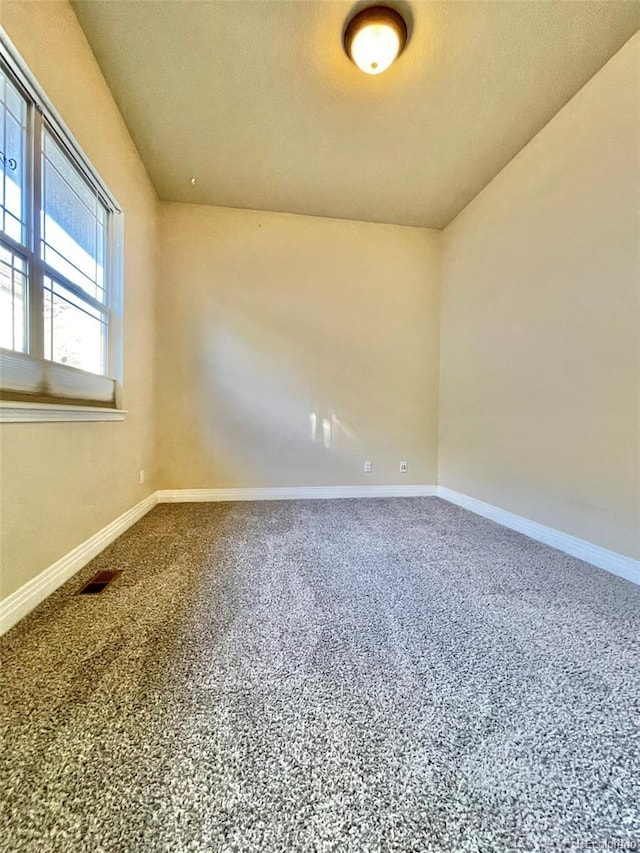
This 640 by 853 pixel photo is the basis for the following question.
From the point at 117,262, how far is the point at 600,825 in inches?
131

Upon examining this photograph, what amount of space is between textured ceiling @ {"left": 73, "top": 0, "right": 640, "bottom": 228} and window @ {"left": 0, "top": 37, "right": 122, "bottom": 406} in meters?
0.67

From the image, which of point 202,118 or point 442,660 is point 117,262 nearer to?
point 202,118

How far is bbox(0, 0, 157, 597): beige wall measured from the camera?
4.41 feet

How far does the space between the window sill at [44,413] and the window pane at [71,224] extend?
0.77 metres

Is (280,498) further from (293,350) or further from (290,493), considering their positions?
(293,350)

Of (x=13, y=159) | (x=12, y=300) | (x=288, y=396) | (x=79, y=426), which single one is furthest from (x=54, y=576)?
(x=288, y=396)

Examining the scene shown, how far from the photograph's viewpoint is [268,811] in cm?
68

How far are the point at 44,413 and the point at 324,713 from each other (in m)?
1.63

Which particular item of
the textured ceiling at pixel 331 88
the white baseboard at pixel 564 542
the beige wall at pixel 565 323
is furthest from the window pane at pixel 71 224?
the white baseboard at pixel 564 542

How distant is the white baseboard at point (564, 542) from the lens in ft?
5.83

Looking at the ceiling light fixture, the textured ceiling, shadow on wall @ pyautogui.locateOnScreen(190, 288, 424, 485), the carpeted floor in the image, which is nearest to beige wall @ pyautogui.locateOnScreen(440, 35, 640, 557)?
the textured ceiling

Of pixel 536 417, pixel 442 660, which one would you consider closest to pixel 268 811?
pixel 442 660

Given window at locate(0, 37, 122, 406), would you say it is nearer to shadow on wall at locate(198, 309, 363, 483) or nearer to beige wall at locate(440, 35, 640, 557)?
shadow on wall at locate(198, 309, 363, 483)

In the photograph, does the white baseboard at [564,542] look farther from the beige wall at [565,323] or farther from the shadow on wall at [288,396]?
the shadow on wall at [288,396]
